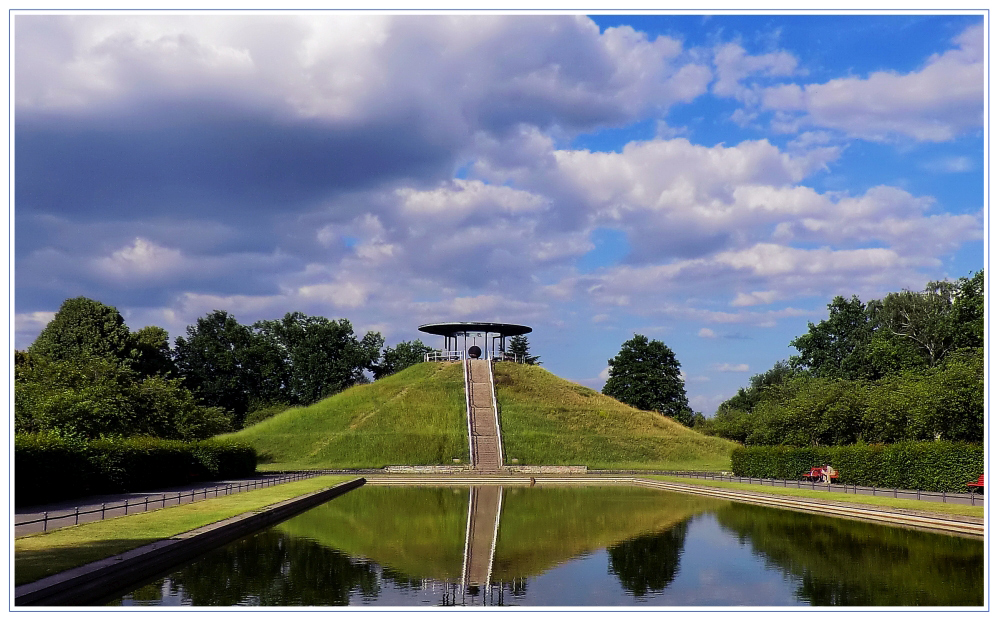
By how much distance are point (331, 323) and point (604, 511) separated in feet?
286

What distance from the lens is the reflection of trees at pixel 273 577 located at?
566 inches

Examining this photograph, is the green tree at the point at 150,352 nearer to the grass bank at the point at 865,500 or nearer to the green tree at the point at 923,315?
the grass bank at the point at 865,500

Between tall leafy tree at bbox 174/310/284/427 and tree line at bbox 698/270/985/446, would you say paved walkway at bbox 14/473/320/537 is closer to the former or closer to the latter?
tree line at bbox 698/270/985/446

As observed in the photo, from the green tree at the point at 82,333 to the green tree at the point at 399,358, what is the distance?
41.2m

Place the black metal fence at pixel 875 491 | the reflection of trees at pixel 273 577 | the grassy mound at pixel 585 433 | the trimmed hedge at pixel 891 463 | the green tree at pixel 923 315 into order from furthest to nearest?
the green tree at pixel 923 315 → the grassy mound at pixel 585 433 → the trimmed hedge at pixel 891 463 → the black metal fence at pixel 875 491 → the reflection of trees at pixel 273 577

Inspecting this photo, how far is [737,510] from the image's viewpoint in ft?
99.8

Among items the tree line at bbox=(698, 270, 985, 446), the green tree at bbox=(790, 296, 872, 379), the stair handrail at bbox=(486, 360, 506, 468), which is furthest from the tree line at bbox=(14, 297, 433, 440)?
the green tree at bbox=(790, 296, 872, 379)

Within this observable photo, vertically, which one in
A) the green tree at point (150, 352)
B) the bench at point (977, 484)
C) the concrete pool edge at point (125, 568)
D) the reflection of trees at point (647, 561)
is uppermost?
the green tree at point (150, 352)

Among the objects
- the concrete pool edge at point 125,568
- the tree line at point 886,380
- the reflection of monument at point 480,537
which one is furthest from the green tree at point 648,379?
the concrete pool edge at point 125,568

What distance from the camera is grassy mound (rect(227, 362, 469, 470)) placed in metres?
59.5

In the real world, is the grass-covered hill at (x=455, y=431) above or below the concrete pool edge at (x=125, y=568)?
below

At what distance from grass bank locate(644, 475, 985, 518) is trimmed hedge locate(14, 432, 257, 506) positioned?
84.5ft

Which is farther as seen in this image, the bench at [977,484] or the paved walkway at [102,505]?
the bench at [977,484]
